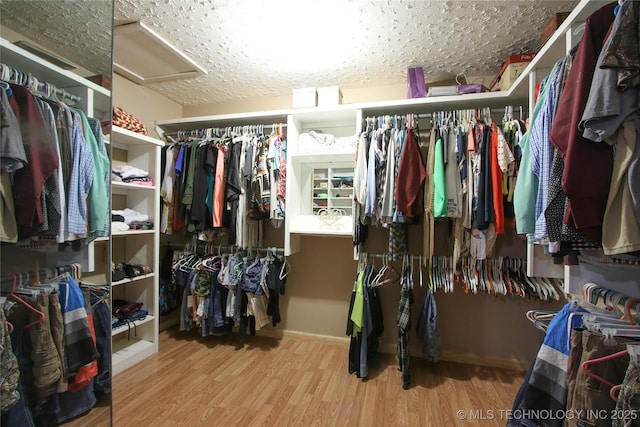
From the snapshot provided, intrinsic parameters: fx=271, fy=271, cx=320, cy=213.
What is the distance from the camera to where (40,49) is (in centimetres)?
82

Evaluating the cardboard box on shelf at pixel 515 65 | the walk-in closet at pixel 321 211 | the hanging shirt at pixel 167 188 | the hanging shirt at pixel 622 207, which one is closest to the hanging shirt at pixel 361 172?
the walk-in closet at pixel 321 211

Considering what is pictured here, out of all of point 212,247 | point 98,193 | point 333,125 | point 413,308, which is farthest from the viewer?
point 212,247

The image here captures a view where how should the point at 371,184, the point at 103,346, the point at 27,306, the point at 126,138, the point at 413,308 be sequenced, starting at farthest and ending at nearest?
the point at 413,308 → the point at 126,138 → the point at 371,184 → the point at 103,346 → the point at 27,306

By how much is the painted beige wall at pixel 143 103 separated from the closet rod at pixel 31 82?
63.1 inches

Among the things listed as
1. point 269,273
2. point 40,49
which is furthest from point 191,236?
point 40,49

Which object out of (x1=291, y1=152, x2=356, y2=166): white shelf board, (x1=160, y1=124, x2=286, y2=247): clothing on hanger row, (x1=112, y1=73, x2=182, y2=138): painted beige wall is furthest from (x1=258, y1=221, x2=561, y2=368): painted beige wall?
(x1=112, y1=73, x2=182, y2=138): painted beige wall

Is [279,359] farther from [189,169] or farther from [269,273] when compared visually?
[189,169]

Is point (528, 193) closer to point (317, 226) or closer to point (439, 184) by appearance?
point (439, 184)

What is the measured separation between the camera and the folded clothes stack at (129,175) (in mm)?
2084

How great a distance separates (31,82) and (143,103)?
2038mm

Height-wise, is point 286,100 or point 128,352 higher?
point 286,100

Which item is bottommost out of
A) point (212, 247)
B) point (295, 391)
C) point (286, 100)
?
point (295, 391)

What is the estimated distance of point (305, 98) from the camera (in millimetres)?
2268

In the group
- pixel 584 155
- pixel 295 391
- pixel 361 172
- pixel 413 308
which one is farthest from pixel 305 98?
pixel 295 391
